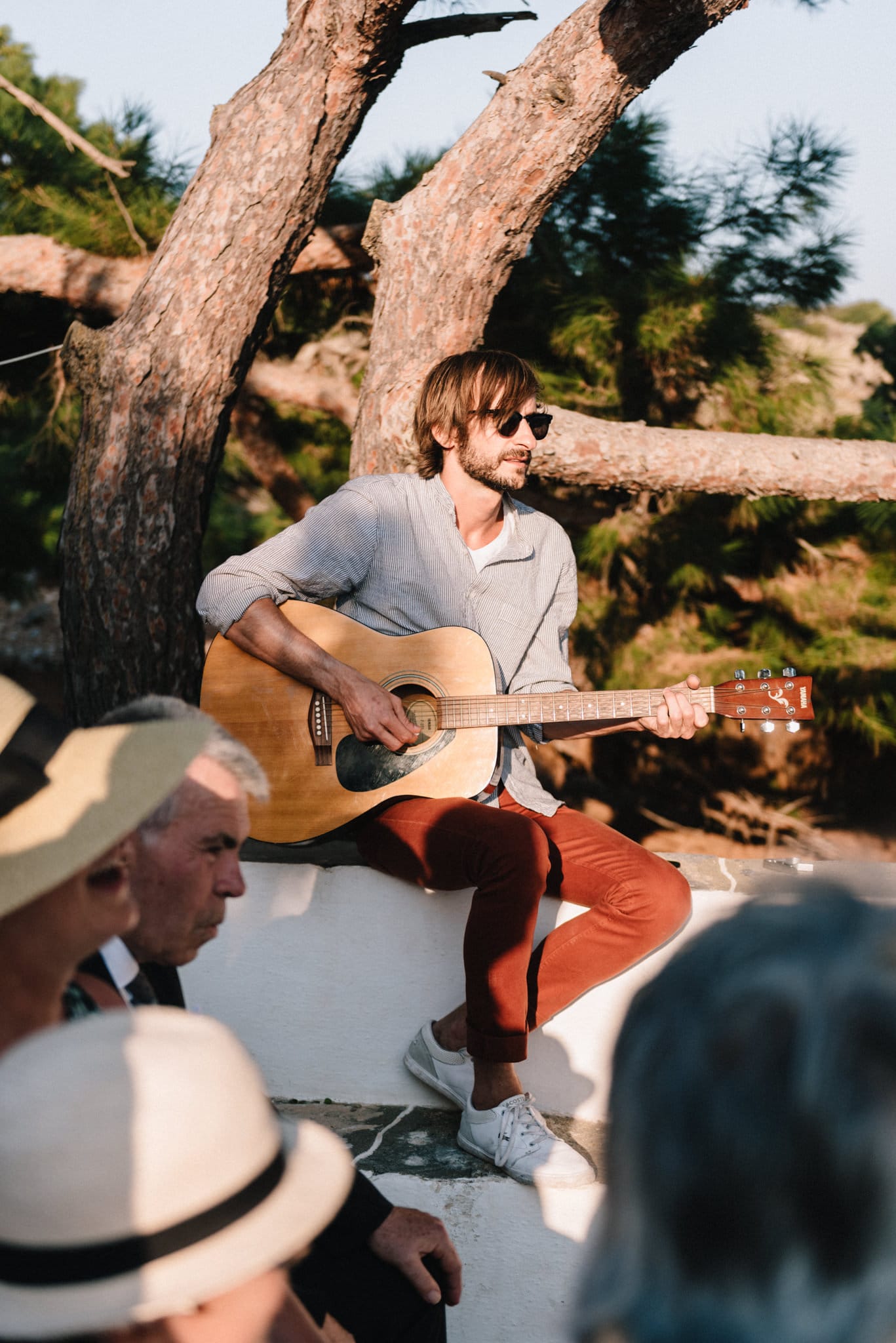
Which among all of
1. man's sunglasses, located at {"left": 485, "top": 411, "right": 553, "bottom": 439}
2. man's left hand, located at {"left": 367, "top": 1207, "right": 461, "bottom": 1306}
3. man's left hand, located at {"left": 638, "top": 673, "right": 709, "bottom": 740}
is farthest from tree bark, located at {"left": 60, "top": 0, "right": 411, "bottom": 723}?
man's left hand, located at {"left": 367, "top": 1207, "right": 461, "bottom": 1306}

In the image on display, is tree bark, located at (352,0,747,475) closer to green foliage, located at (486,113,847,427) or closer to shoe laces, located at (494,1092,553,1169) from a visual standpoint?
green foliage, located at (486,113,847,427)

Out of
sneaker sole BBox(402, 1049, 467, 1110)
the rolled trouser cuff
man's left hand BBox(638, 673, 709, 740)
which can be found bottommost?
sneaker sole BBox(402, 1049, 467, 1110)

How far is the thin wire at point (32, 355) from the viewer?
4112 millimetres

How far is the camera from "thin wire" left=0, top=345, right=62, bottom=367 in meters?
4.11

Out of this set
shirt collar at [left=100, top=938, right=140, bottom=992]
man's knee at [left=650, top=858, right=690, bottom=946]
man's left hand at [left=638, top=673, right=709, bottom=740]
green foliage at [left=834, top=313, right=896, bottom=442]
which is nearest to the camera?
shirt collar at [left=100, top=938, right=140, bottom=992]

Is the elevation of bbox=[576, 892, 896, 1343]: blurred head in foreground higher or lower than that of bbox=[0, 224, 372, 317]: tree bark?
lower

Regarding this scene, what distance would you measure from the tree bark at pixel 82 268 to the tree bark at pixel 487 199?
0.72 meters

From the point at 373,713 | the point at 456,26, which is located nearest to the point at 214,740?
the point at 373,713

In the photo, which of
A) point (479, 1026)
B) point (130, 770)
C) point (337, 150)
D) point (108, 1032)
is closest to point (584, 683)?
point (337, 150)

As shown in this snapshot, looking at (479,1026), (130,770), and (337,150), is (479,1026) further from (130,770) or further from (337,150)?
(337,150)

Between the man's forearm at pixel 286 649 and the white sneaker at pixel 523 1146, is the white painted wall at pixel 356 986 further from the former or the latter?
the man's forearm at pixel 286 649

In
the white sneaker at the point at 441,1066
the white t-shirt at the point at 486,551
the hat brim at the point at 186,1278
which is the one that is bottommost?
the white sneaker at the point at 441,1066

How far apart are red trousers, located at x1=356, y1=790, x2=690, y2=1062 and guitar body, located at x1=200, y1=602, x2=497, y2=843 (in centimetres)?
9

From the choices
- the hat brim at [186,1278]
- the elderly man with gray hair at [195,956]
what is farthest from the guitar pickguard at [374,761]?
the hat brim at [186,1278]
